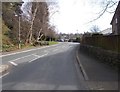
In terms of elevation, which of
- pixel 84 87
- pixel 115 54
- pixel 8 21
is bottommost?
pixel 84 87

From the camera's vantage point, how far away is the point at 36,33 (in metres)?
71.9

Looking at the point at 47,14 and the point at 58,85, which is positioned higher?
the point at 47,14

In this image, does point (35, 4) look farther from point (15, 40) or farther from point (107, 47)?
point (107, 47)

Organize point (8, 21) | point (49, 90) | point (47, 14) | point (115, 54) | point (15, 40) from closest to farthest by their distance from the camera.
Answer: point (49, 90) → point (115, 54) → point (15, 40) → point (8, 21) → point (47, 14)

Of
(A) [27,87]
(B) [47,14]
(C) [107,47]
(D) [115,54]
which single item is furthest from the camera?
(B) [47,14]

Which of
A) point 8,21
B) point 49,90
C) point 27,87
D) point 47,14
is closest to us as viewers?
point 49,90

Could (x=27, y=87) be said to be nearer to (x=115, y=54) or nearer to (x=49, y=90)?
(x=49, y=90)

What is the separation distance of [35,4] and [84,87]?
5058cm

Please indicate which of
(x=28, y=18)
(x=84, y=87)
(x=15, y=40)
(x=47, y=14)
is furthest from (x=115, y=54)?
(x=47, y=14)

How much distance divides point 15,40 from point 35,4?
29.5 feet

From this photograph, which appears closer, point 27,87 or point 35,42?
point 27,87

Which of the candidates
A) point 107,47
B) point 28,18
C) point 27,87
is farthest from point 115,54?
point 28,18

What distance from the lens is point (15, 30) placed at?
59406mm

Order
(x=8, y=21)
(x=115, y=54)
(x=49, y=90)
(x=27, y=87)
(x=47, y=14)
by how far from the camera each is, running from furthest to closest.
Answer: (x=47, y=14) → (x=8, y=21) → (x=115, y=54) → (x=27, y=87) → (x=49, y=90)
